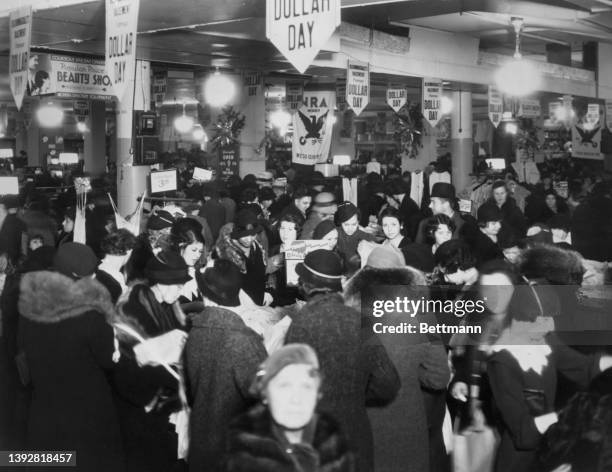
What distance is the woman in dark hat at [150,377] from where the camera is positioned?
211 inches

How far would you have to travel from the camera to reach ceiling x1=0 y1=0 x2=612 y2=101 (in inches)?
390

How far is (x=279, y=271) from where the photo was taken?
8625 mm

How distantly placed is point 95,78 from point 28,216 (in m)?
4.99

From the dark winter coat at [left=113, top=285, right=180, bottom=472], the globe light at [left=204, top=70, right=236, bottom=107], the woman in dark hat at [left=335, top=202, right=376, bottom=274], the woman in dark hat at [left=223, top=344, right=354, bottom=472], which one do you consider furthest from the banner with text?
the woman in dark hat at [left=223, top=344, right=354, bottom=472]

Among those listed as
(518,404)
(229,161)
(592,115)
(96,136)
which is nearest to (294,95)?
(229,161)

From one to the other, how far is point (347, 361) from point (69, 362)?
164 cm

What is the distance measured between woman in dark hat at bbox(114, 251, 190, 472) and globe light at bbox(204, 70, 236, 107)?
12650mm

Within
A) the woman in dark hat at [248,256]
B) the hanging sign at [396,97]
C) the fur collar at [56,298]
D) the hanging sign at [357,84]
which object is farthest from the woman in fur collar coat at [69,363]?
the hanging sign at [396,97]

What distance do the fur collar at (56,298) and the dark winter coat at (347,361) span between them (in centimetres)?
Result: 131

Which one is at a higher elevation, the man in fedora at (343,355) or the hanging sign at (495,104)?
the hanging sign at (495,104)

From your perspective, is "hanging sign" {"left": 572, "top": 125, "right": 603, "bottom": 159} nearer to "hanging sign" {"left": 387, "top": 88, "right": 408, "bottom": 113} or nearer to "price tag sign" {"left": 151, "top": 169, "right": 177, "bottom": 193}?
"hanging sign" {"left": 387, "top": 88, "right": 408, "bottom": 113}

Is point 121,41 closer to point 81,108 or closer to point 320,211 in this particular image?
point 320,211

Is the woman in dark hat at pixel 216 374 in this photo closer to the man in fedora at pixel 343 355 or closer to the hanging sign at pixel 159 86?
the man in fedora at pixel 343 355

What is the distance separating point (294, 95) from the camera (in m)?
20.3
